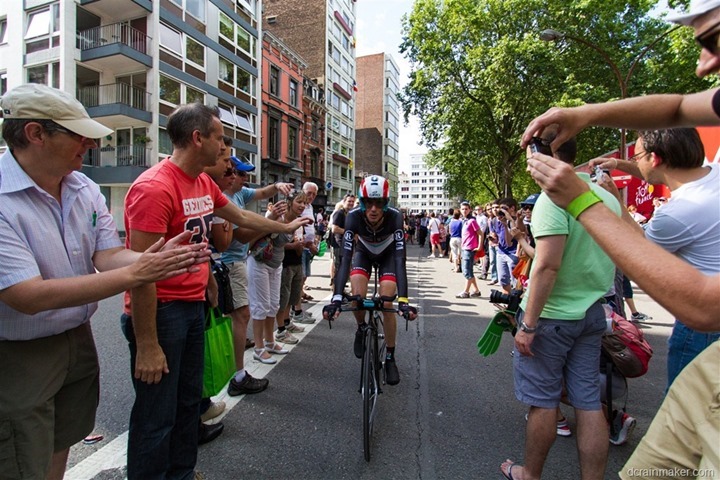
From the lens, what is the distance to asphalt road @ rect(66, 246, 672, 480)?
2795 mm

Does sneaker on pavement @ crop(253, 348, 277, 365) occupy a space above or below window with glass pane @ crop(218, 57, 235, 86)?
below

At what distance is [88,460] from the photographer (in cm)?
279

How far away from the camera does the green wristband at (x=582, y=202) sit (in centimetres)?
119

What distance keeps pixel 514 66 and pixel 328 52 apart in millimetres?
29822

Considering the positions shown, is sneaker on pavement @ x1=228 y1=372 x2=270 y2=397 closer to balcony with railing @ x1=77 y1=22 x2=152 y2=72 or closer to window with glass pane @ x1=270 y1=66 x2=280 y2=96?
balcony with railing @ x1=77 y1=22 x2=152 y2=72

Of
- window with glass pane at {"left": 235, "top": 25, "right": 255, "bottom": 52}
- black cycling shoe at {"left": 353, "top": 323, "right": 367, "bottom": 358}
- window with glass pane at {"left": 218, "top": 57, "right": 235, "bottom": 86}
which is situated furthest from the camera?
window with glass pane at {"left": 235, "top": 25, "right": 255, "bottom": 52}

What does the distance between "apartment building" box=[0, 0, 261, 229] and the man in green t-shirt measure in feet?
68.5

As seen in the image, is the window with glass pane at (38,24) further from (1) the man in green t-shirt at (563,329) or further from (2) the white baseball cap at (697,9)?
(2) the white baseball cap at (697,9)

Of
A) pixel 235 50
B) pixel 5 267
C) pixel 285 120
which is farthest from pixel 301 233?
pixel 285 120

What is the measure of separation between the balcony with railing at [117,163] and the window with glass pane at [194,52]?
6.70m

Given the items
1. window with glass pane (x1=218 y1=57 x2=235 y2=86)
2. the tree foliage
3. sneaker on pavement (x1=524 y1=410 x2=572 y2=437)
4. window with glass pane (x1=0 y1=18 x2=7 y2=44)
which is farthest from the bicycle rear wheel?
window with glass pane (x1=0 y1=18 x2=7 y2=44)

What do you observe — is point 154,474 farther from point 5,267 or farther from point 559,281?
point 559,281

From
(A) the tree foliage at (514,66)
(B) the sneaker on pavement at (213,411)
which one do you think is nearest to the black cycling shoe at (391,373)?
(B) the sneaker on pavement at (213,411)

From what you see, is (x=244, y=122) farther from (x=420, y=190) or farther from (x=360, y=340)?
(x=420, y=190)
